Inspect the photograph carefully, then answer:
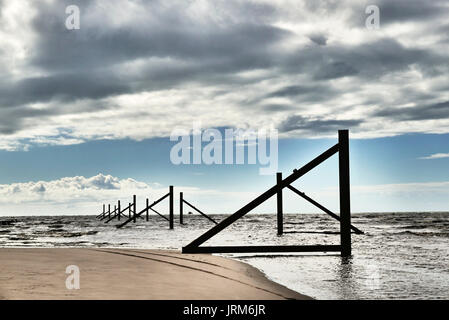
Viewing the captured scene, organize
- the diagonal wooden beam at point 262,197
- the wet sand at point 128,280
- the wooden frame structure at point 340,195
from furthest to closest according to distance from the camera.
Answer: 1. the wooden frame structure at point 340,195
2. the diagonal wooden beam at point 262,197
3. the wet sand at point 128,280

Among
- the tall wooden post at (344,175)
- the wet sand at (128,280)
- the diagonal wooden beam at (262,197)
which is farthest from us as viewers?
the tall wooden post at (344,175)

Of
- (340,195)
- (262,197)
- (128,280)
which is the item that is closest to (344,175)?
(340,195)

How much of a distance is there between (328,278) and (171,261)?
2896 mm

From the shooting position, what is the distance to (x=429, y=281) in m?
7.84

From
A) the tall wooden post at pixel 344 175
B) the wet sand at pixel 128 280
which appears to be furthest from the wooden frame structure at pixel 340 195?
the wet sand at pixel 128 280

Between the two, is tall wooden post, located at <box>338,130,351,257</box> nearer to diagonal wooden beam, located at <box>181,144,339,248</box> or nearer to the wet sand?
diagonal wooden beam, located at <box>181,144,339,248</box>

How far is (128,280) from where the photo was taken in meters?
5.71

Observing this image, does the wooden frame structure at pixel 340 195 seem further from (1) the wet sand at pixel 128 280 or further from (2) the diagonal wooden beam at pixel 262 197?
(1) the wet sand at pixel 128 280

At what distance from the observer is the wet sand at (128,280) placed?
4840mm

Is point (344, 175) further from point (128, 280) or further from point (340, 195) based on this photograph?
point (128, 280)

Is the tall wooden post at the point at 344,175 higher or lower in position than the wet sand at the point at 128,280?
higher

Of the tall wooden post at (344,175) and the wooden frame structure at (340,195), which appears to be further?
the tall wooden post at (344,175)
